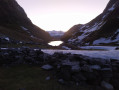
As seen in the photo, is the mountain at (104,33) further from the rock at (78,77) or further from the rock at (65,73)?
the rock at (78,77)

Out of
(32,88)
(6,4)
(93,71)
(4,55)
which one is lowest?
(32,88)

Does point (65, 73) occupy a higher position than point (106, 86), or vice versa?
point (65, 73)

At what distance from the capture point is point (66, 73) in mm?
7867

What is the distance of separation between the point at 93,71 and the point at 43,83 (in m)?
3.69

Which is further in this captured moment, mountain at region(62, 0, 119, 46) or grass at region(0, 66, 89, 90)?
mountain at region(62, 0, 119, 46)

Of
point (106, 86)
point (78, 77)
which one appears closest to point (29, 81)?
point (78, 77)

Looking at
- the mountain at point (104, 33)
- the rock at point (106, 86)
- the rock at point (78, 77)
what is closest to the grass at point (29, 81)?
the rock at point (78, 77)

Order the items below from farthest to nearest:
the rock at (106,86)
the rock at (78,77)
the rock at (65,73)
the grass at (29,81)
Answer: the rock at (65,73) → the rock at (78,77) → the grass at (29,81) → the rock at (106,86)

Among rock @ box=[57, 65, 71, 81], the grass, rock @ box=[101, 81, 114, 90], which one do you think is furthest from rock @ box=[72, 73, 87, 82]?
rock @ box=[101, 81, 114, 90]

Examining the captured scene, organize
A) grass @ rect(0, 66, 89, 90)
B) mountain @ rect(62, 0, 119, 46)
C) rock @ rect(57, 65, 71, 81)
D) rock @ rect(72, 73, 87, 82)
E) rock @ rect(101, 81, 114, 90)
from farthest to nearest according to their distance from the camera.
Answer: mountain @ rect(62, 0, 119, 46) < rock @ rect(57, 65, 71, 81) < rock @ rect(72, 73, 87, 82) < grass @ rect(0, 66, 89, 90) < rock @ rect(101, 81, 114, 90)

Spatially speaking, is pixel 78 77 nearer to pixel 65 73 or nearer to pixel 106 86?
pixel 65 73

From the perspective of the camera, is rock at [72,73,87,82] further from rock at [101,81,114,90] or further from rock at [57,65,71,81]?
rock at [101,81,114,90]

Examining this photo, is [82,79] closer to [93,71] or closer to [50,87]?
[93,71]

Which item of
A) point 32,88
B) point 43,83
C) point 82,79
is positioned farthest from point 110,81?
point 32,88
